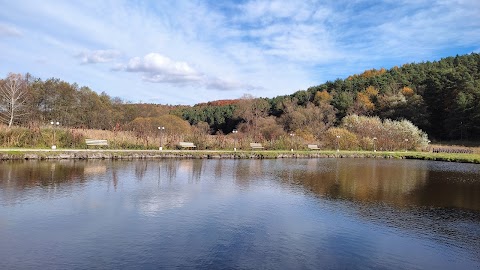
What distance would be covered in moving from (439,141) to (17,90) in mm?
55974

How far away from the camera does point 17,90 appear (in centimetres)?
3703

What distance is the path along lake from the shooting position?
271 inches

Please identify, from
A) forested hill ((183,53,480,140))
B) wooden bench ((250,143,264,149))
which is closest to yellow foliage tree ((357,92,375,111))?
forested hill ((183,53,480,140))

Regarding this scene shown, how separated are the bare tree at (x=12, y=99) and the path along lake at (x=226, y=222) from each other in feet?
73.3

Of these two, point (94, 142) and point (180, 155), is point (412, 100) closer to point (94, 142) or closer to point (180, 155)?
point (180, 155)

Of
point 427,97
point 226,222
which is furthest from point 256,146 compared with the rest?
point 427,97

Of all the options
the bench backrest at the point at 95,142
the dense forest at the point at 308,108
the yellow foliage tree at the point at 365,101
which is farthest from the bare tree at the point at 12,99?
the yellow foliage tree at the point at 365,101

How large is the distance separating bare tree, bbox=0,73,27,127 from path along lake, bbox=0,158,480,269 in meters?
22.3

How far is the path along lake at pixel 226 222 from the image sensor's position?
6.87 m

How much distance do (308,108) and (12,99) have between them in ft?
127

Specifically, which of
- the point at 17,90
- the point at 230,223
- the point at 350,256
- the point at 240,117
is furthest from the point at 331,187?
the point at 240,117

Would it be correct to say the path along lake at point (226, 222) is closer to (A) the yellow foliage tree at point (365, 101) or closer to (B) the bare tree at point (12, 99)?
(B) the bare tree at point (12, 99)

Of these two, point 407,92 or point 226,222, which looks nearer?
point 226,222

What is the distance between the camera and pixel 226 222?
927cm
